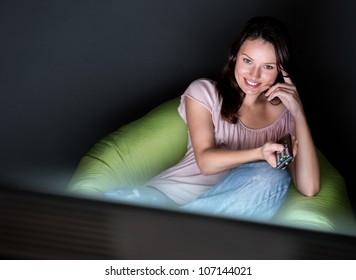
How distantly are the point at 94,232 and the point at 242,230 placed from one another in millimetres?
161

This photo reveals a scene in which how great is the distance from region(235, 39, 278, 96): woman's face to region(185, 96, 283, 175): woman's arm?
17 cm

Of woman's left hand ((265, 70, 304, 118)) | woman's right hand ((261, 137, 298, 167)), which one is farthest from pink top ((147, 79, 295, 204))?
woman's right hand ((261, 137, 298, 167))

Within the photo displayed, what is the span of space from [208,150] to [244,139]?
7.6 inches

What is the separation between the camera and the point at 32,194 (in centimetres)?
68

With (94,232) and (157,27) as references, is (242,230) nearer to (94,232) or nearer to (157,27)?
(94,232)

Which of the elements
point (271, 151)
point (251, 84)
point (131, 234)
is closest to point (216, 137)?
point (251, 84)

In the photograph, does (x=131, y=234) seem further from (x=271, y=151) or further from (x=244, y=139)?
(x=244, y=139)

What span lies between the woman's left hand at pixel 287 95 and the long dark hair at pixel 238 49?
53 mm

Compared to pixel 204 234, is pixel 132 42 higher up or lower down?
higher up

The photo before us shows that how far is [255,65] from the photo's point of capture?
84.0 inches

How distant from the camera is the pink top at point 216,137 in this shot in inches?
88.0

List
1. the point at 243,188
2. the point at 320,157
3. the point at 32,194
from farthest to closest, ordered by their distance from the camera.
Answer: the point at 320,157 < the point at 243,188 < the point at 32,194

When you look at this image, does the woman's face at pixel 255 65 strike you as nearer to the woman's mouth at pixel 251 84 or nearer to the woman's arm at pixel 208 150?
the woman's mouth at pixel 251 84
